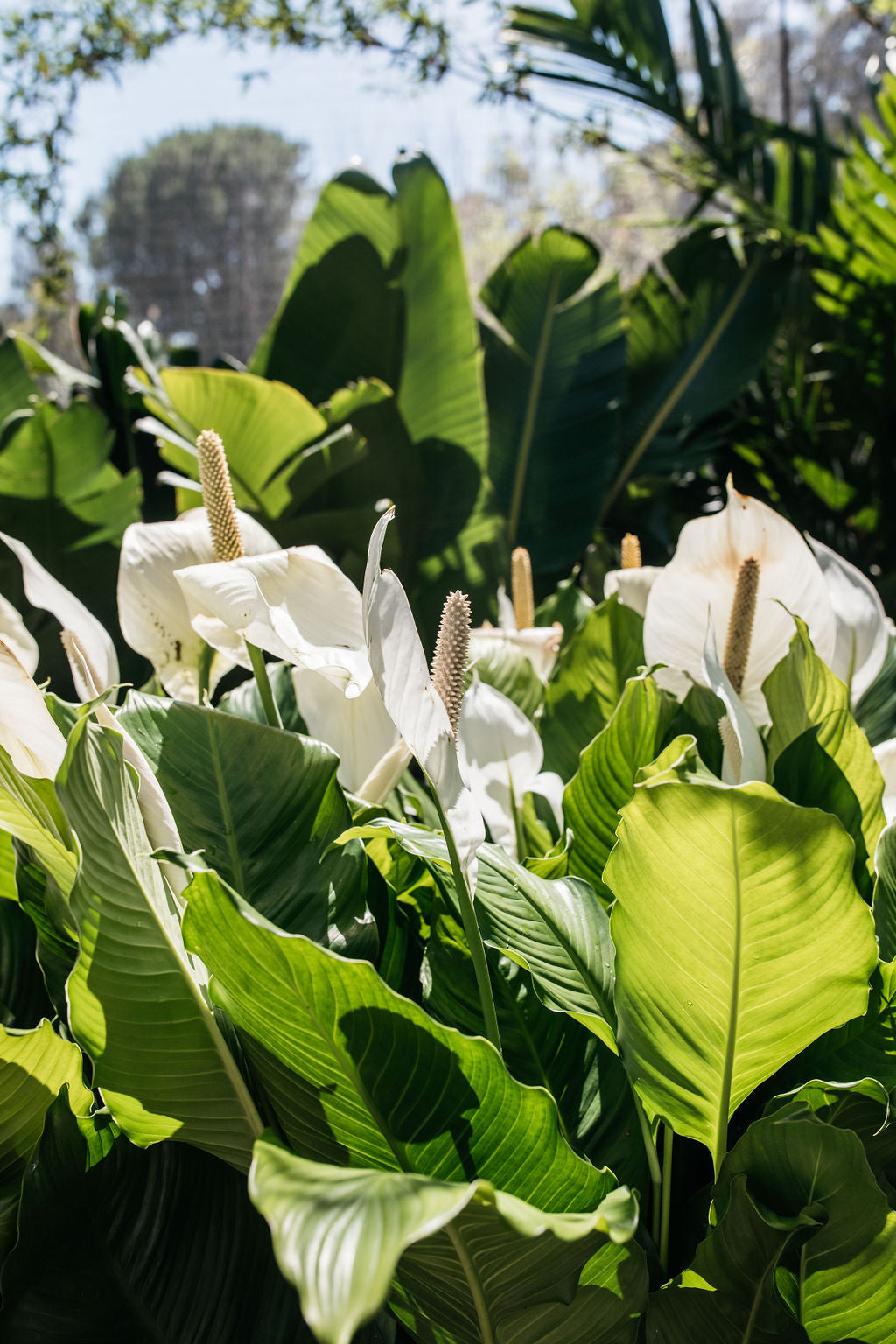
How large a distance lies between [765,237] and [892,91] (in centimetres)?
28

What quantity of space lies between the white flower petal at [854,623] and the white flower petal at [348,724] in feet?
0.76

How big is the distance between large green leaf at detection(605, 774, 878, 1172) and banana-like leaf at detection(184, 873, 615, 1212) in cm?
5

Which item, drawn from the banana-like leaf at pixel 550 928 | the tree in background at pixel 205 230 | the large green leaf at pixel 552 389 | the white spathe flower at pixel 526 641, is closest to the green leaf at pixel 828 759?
the banana-like leaf at pixel 550 928

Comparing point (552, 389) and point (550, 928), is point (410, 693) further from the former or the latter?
point (552, 389)

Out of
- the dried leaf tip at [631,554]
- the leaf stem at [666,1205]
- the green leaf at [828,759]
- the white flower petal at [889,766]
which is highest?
the dried leaf tip at [631,554]

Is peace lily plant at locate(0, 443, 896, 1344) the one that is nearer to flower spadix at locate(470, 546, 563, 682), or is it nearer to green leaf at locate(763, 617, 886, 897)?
green leaf at locate(763, 617, 886, 897)

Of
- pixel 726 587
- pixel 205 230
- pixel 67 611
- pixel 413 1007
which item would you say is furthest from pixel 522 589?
pixel 205 230

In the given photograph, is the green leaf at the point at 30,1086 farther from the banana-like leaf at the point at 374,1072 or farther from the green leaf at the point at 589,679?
the green leaf at the point at 589,679

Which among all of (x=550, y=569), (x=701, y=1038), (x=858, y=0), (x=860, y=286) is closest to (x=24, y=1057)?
(x=701, y=1038)

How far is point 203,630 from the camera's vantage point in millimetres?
380

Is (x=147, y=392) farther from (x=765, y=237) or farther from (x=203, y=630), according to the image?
(x=765, y=237)

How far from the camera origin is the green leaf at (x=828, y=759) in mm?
395

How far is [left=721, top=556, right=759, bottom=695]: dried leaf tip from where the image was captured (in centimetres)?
44

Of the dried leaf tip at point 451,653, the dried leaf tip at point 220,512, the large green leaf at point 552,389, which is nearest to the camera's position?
the dried leaf tip at point 451,653
